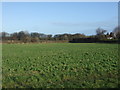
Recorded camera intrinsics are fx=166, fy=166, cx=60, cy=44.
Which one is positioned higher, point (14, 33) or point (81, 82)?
point (14, 33)

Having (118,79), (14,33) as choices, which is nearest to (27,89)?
(118,79)

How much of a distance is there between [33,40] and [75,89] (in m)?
86.9

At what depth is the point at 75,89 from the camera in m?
6.20

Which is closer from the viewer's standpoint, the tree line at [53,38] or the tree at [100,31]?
the tree line at [53,38]

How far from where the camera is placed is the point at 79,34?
4747 inches

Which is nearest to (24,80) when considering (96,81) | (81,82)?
(81,82)

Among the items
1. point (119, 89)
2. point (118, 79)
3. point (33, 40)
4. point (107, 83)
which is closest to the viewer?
point (119, 89)

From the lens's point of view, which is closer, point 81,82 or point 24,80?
point 81,82

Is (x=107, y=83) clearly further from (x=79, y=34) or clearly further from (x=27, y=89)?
(x=79, y=34)

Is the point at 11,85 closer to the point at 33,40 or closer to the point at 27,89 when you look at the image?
the point at 27,89

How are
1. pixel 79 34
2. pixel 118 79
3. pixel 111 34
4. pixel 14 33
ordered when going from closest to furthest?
pixel 118 79
pixel 14 33
pixel 111 34
pixel 79 34

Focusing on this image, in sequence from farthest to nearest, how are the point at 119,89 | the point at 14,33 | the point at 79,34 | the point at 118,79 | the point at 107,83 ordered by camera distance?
the point at 79,34
the point at 14,33
the point at 118,79
the point at 107,83
the point at 119,89

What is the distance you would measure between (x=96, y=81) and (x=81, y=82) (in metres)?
0.66

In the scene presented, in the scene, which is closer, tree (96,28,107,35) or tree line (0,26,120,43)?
tree line (0,26,120,43)
